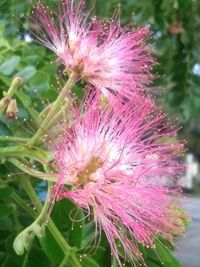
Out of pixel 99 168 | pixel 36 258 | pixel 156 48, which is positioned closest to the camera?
pixel 99 168

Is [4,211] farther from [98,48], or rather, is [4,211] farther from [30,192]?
[98,48]

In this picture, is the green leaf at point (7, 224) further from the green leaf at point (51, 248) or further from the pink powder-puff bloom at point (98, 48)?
the pink powder-puff bloom at point (98, 48)

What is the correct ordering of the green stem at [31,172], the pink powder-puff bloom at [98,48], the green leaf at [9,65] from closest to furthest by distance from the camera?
1. the green stem at [31,172]
2. the pink powder-puff bloom at [98,48]
3. the green leaf at [9,65]

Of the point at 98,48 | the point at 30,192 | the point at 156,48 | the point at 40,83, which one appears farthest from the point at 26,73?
the point at 156,48

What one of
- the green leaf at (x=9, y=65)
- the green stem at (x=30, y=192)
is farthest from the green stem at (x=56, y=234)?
the green leaf at (x=9, y=65)

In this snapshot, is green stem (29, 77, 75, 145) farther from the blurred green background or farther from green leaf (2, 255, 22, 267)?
green leaf (2, 255, 22, 267)

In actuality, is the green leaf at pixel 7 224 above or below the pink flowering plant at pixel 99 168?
below

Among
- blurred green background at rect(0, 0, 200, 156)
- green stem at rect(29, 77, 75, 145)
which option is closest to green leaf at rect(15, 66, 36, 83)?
blurred green background at rect(0, 0, 200, 156)
